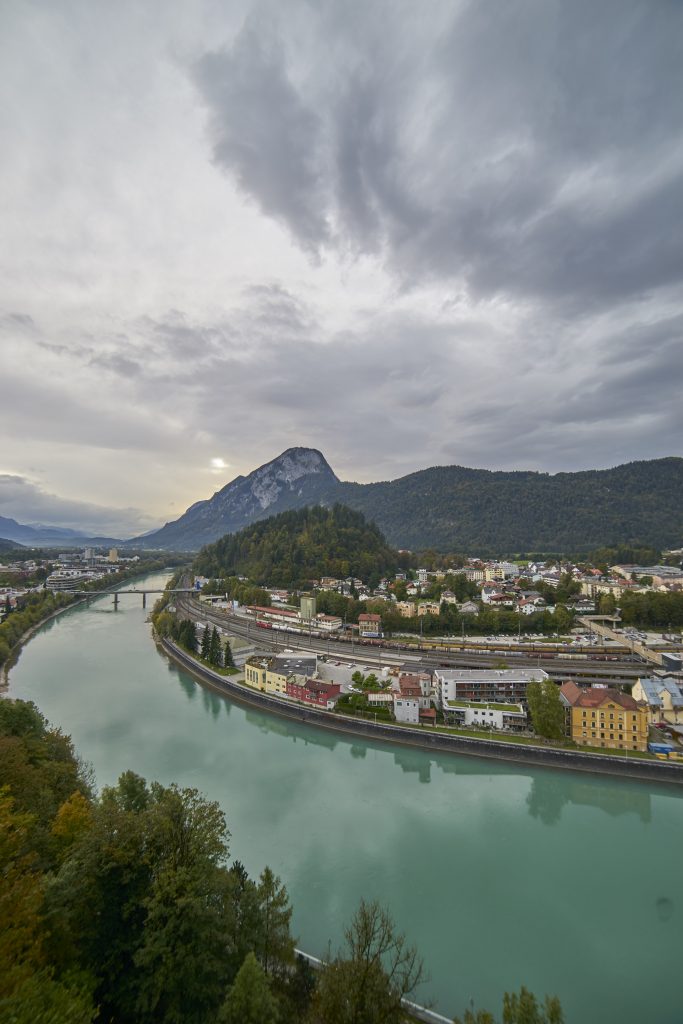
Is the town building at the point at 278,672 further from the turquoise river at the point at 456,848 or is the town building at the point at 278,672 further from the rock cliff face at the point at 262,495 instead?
the rock cliff face at the point at 262,495

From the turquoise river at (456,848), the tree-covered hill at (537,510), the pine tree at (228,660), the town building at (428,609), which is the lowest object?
the turquoise river at (456,848)

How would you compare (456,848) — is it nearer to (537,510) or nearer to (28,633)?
(28,633)

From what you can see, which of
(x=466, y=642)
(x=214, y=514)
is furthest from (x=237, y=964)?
(x=214, y=514)

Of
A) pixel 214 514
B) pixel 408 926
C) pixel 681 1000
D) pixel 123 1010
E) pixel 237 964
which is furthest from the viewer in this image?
pixel 214 514

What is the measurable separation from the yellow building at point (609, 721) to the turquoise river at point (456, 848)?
97cm

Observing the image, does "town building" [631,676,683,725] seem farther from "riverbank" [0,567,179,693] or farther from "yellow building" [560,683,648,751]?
"riverbank" [0,567,179,693]

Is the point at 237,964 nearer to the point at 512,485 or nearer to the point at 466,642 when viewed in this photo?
the point at 466,642

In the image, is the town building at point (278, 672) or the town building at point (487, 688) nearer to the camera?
the town building at point (487, 688)

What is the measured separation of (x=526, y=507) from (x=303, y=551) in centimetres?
4015

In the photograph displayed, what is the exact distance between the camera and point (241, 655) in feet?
50.3

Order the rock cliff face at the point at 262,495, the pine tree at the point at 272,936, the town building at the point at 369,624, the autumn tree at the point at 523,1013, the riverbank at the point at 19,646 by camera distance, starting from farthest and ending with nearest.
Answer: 1. the rock cliff face at the point at 262,495
2. the town building at the point at 369,624
3. the riverbank at the point at 19,646
4. the pine tree at the point at 272,936
5. the autumn tree at the point at 523,1013

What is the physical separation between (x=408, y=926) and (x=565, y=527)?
5594cm

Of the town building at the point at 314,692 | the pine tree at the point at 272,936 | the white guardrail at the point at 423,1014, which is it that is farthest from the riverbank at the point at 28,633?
the white guardrail at the point at 423,1014

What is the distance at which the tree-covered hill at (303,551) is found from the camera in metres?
28.6
